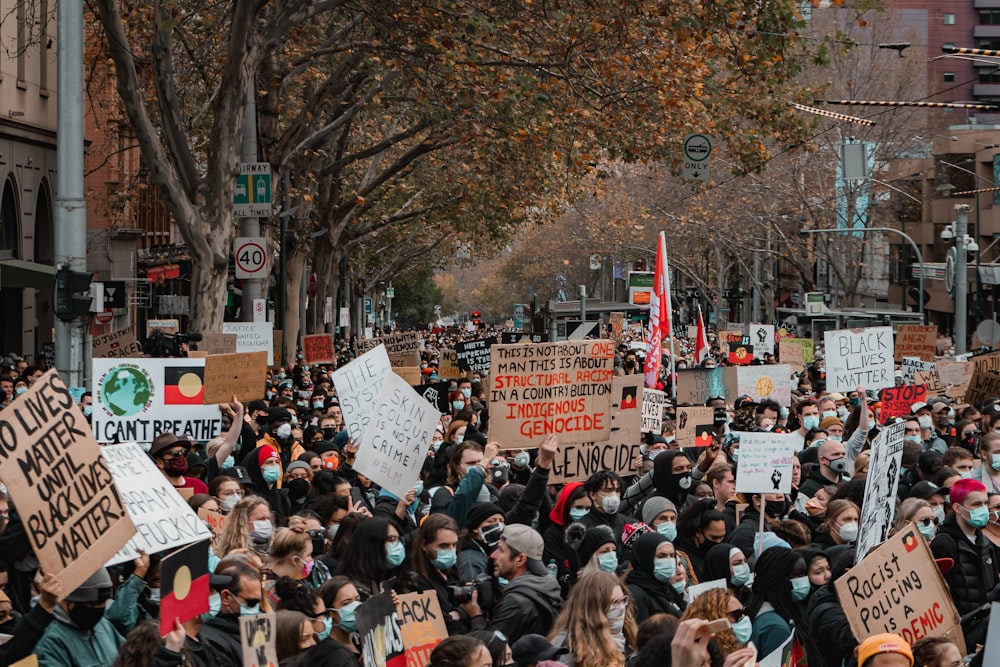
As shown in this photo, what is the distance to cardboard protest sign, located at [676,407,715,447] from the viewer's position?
14.9 m

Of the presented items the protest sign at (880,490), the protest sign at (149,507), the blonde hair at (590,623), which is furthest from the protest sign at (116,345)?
the blonde hair at (590,623)

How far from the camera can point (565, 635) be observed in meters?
6.48

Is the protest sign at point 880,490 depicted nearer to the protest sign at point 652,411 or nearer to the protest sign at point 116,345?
the protest sign at point 652,411

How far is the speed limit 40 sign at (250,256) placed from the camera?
22.1m

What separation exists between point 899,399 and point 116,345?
8.54 meters

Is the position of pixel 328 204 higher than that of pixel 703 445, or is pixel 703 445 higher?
pixel 328 204

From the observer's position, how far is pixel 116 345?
17875mm

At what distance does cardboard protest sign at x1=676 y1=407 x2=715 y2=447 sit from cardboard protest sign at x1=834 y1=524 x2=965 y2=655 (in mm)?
7724

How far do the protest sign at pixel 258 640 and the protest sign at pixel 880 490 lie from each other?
341 centimetres

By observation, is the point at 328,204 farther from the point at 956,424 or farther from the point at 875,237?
the point at 875,237

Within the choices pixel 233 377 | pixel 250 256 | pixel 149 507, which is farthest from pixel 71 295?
pixel 250 256

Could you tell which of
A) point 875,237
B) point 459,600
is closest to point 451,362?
point 459,600

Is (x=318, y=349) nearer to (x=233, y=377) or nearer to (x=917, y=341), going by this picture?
(x=917, y=341)

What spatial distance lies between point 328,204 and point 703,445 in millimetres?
22611
